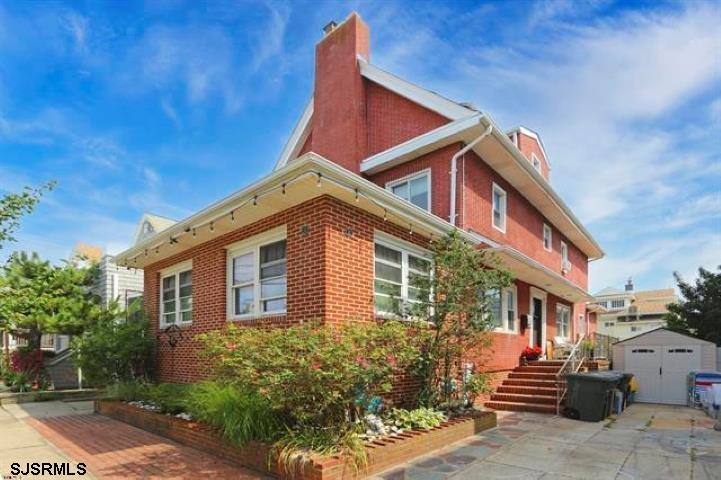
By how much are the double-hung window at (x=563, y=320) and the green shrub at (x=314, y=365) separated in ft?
43.9

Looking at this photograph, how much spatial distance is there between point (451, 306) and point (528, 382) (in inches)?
212

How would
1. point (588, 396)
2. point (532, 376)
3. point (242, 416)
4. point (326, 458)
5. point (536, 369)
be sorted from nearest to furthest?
1. point (326, 458)
2. point (242, 416)
3. point (588, 396)
4. point (532, 376)
5. point (536, 369)

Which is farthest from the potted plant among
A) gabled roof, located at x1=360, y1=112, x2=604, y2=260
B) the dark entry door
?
gabled roof, located at x1=360, y1=112, x2=604, y2=260

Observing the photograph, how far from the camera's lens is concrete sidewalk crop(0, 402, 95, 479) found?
6047 millimetres

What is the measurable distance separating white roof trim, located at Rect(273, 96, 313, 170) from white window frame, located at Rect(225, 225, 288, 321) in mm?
7537

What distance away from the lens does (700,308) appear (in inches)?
856

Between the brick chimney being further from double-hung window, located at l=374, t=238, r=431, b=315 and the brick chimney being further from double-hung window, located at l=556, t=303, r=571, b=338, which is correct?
double-hung window, located at l=556, t=303, r=571, b=338

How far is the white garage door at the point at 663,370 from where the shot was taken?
12.8m

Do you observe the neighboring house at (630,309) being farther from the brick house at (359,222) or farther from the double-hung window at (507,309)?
the double-hung window at (507,309)

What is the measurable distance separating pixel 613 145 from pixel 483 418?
7.81m

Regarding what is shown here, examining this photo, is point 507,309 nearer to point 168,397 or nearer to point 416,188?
point 416,188

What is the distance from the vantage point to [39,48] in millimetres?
10023

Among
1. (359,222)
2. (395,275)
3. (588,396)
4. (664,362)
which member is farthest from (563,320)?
(359,222)

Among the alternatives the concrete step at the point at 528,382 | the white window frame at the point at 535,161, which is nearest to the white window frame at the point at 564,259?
the white window frame at the point at 535,161
